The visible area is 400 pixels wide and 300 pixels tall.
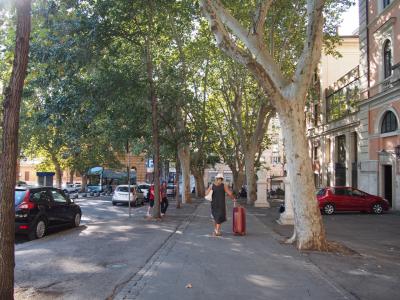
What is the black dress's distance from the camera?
41.1ft

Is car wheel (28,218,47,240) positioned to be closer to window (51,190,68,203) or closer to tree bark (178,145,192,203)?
window (51,190,68,203)

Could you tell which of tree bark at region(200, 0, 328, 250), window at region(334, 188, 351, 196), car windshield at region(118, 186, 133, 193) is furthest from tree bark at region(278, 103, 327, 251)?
car windshield at region(118, 186, 133, 193)

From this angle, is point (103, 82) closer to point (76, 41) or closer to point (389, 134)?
point (76, 41)

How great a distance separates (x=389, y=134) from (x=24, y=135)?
26.6 meters

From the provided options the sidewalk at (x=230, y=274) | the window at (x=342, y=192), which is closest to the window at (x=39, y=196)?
the sidewalk at (x=230, y=274)

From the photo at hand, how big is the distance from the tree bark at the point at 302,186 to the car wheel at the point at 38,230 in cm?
676

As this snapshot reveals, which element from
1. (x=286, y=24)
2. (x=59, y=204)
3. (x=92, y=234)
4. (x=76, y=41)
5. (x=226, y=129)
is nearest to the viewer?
(x=92, y=234)

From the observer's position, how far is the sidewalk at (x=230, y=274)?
6488 mm

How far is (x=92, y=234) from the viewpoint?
13.1 meters

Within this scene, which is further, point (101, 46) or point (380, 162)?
point (380, 162)

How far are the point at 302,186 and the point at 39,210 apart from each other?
705 cm

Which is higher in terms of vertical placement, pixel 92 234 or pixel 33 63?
pixel 33 63

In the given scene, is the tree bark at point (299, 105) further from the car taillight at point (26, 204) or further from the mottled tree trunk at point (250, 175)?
the mottled tree trunk at point (250, 175)

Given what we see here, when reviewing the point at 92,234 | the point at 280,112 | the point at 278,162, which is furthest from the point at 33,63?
the point at 278,162
